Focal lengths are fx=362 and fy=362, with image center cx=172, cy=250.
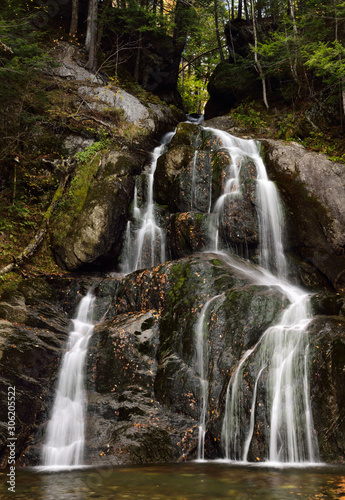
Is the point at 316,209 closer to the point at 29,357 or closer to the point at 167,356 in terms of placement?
the point at 167,356

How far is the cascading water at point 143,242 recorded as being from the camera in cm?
1055

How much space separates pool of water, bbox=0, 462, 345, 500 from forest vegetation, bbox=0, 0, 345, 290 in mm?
6215

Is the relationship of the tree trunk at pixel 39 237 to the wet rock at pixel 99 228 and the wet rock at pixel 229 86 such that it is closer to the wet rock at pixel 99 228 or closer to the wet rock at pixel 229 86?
the wet rock at pixel 99 228

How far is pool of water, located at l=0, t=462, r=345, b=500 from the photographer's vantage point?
3.44 m

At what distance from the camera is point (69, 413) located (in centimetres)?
621

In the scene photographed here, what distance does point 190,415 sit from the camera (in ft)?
19.9

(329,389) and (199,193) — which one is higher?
(199,193)

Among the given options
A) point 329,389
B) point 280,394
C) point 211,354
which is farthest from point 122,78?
point 329,389

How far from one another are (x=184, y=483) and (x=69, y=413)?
2942 mm

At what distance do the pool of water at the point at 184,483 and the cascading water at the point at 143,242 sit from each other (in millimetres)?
6161

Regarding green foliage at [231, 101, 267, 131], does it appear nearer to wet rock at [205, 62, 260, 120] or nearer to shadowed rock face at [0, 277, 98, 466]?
wet rock at [205, 62, 260, 120]

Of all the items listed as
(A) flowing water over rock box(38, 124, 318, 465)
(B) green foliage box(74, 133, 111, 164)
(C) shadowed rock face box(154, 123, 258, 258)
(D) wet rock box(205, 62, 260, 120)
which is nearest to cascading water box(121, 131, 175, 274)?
(C) shadowed rock face box(154, 123, 258, 258)

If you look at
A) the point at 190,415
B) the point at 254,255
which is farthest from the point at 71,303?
the point at 254,255

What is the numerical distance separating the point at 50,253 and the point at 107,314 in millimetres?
3261
